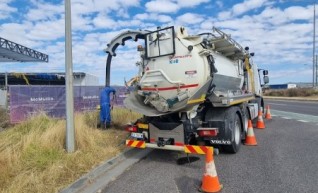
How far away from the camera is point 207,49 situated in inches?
328

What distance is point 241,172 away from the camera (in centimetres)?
680

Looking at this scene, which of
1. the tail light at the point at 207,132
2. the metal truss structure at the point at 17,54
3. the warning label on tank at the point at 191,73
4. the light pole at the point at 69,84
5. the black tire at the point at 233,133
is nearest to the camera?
the light pole at the point at 69,84

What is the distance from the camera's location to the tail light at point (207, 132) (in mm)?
7699

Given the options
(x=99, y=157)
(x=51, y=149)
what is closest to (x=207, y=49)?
(x=99, y=157)

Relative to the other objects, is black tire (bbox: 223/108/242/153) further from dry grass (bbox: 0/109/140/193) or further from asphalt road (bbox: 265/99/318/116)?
asphalt road (bbox: 265/99/318/116)

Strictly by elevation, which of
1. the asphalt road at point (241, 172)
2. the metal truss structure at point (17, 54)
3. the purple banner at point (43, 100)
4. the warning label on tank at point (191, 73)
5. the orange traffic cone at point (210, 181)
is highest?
the metal truss structure at point (17, 54)

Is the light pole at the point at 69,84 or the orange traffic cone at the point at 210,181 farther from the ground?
the light pole at the point at 69,84

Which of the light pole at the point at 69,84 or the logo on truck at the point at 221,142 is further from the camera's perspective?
the logo on truck at the point at 221,142

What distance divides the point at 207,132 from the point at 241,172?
129cm

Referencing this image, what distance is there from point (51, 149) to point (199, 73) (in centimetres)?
367

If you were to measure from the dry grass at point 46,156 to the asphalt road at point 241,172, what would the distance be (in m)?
0.85

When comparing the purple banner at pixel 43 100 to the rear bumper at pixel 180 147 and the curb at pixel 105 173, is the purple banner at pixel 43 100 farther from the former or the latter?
the rear bumper at pixel 180 147

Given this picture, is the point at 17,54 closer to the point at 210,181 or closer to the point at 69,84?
the point at 69,84

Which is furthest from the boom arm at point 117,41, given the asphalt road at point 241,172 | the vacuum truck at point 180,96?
the asphalt road at point 241,172
